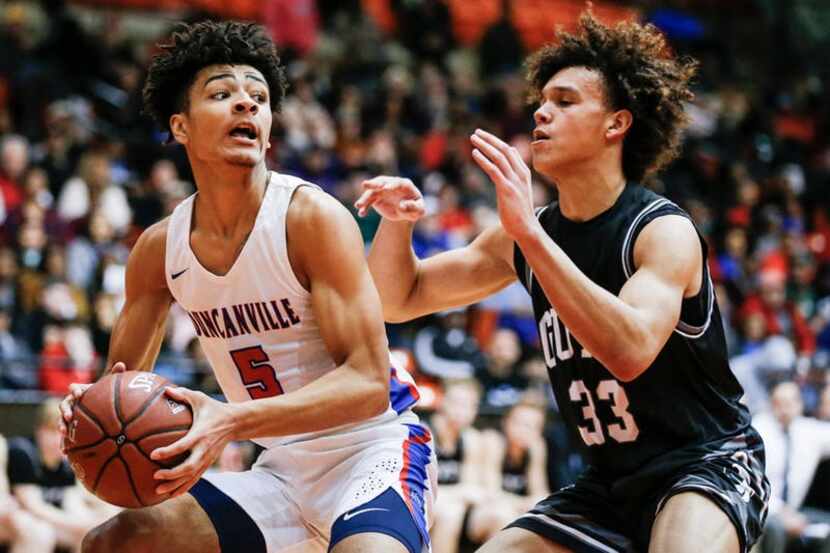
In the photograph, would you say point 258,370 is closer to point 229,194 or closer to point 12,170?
point 229,194

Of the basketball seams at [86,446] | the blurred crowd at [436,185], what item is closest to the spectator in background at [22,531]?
the blurred crowd at [436,185]

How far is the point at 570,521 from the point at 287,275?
133cm

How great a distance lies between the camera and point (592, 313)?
13.4 feet

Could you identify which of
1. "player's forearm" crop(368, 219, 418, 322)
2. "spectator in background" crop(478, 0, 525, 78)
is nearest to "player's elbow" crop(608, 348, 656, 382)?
"player's forearm" crop(368, 219, 418, 322)

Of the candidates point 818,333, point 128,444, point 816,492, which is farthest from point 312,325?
point 818,333

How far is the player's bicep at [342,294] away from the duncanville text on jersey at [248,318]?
0.46ft

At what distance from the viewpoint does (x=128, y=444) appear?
12.8ft

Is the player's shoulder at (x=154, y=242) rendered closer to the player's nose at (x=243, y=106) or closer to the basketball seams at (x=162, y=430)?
the player's nose at (x=243, y=106)

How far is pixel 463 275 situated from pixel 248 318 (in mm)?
1059

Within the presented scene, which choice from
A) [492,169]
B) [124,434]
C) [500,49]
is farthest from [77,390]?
[500,49]

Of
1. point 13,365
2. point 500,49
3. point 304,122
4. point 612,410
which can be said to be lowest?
point 13,365

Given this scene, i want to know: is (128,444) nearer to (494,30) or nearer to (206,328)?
(206,328)

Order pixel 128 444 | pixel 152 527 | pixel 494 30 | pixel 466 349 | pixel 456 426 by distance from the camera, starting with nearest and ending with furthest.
Answer: pixel 128 444 → pixel 152 527 → pixel 456 426 → pixel 466 349 → pixel 494 30

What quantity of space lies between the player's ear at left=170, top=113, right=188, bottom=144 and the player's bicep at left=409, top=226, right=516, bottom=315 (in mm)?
1113
